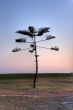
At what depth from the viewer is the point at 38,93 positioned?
1224 cm

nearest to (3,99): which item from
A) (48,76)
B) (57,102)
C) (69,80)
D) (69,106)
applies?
(57,102)

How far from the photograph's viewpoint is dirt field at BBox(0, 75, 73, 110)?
356 inches

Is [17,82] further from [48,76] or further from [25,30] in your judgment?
[25,30]

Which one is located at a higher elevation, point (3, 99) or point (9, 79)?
point (3, 99)

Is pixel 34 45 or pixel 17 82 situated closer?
pixel 34 45

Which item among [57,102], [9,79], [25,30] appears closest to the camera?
[57,102]

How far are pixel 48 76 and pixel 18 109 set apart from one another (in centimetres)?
723

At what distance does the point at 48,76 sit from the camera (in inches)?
620

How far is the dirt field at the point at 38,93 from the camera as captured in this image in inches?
356

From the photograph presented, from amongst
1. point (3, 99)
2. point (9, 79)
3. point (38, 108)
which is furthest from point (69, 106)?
A: point (9, 79)

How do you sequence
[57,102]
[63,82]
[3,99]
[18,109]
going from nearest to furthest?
[18,109] < [57,102] < [3,99] < [63,82]

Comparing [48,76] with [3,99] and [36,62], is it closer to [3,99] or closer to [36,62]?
[36,62]

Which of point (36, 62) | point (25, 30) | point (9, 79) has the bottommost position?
point (9, 79)

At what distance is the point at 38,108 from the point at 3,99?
2185 mm
